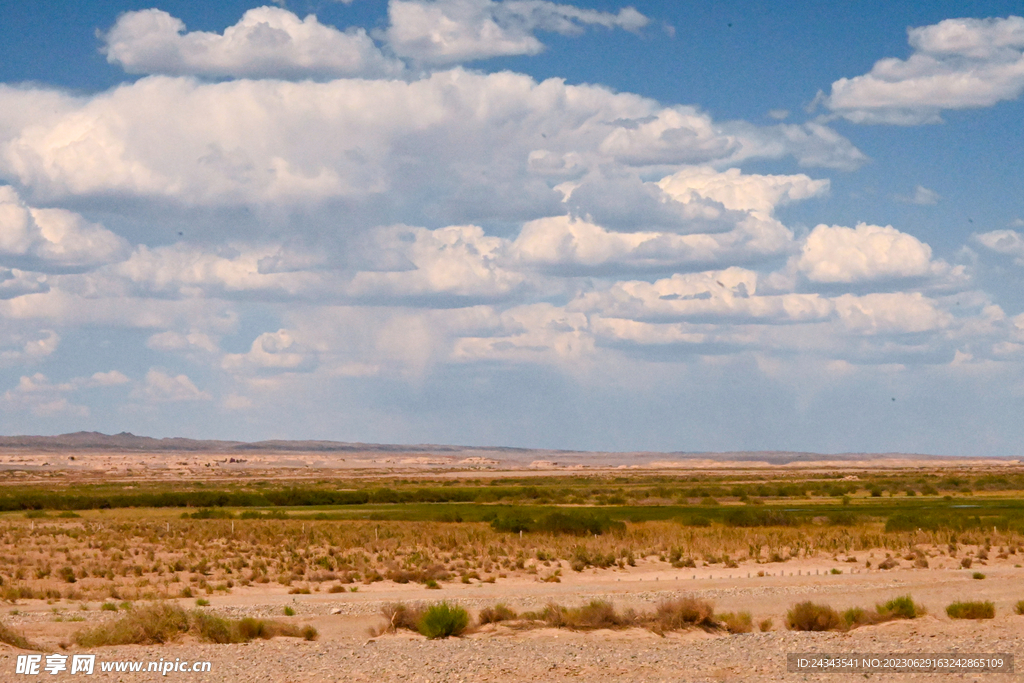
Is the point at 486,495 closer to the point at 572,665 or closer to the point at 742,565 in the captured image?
the point at 742,565

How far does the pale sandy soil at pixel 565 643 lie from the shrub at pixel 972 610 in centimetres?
24

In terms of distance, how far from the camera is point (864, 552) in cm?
4197

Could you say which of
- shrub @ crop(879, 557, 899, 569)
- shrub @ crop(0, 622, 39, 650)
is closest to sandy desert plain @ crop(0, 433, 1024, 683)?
shrub @ crop(0, 622, 39, 650)

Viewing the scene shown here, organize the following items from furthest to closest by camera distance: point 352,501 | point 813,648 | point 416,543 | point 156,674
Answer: point 352,501
point 416,543
point 813,648
point 156,674

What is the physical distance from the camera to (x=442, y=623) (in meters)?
21.3

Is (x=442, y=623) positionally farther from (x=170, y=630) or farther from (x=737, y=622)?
(x=737, y=622)

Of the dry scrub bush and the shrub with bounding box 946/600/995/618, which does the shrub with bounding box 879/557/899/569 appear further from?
the dry scrub bush

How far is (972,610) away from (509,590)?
1401 cm

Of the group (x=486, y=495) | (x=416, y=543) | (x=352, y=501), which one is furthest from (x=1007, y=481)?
(x=416, y=543)

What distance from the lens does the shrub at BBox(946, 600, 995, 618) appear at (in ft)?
73.7

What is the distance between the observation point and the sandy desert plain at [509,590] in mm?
17609

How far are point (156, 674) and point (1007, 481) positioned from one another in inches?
4621

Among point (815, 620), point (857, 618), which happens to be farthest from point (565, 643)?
point (857, 618)

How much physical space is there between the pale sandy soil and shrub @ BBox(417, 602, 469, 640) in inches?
16.3
